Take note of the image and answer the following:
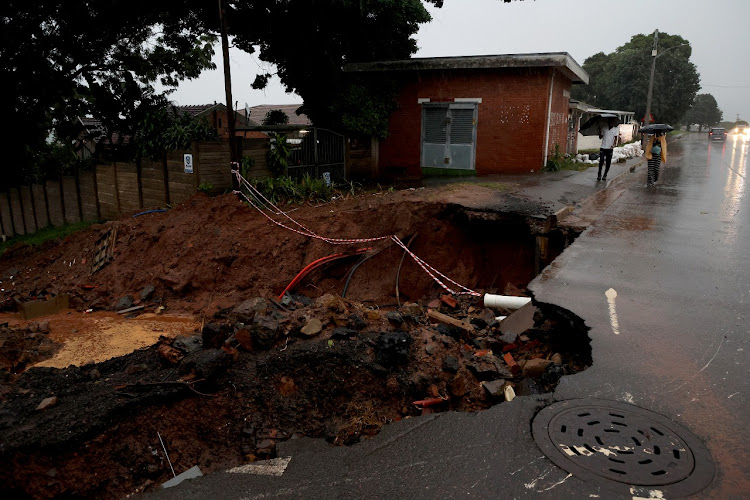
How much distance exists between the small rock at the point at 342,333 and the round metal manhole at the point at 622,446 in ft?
6.09

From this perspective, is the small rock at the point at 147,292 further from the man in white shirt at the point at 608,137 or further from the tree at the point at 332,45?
the man in white shirt at the point at 608,137

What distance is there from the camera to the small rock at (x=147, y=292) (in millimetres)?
10129

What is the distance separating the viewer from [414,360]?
4.53 m

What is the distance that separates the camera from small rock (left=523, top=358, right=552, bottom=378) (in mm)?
4477

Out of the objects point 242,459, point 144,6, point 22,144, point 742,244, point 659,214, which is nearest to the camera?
point 242,459

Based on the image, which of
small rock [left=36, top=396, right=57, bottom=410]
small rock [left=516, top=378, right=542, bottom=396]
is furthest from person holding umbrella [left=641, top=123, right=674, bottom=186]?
small rock [left=36, top=396, right=57, bottom=410]

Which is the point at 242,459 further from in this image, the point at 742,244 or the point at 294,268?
the point at 742,244

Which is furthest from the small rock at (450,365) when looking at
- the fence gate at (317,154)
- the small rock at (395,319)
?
the fence gate at (317,154)

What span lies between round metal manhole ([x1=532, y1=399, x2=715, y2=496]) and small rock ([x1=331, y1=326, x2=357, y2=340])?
186 cm

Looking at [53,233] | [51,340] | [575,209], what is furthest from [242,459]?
[53,233]

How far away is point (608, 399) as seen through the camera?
3645mm

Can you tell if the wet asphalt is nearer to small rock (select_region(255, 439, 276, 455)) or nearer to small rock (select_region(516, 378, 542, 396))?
small rock (select_region(255, 439, 276, 455))

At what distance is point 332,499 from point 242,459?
1.20m

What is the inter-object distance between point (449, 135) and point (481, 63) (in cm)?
266
